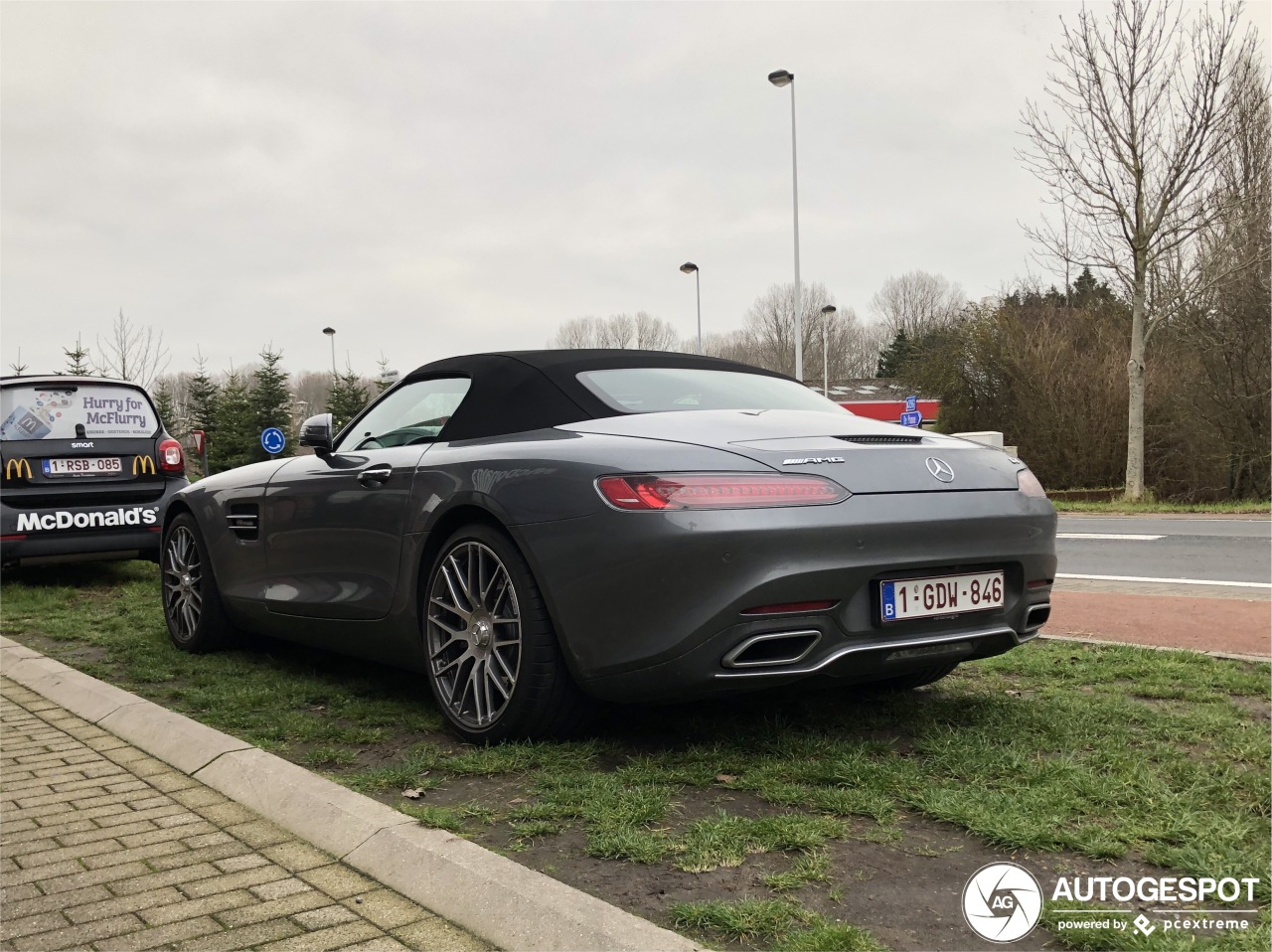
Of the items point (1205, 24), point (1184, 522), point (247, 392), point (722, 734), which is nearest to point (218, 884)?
point (722, 734)

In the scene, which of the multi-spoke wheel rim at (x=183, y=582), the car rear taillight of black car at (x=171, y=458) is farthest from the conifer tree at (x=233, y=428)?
the multi-spoke wheel rim at (x=183, y=582)

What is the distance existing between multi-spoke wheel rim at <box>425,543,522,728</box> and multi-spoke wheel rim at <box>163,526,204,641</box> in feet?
8.13

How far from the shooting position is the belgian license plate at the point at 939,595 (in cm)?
349

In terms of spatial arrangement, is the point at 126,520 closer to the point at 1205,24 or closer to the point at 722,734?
the point at 722,734

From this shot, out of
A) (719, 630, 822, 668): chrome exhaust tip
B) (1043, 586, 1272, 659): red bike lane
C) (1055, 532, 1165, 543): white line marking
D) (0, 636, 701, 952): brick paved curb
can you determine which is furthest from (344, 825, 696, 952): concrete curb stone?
(1055, 532, 1165, 543): white line marking

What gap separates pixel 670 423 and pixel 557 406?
0.52 m

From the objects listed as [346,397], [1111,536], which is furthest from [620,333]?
[1111,536]

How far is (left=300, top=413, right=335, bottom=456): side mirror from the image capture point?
4.91 metres

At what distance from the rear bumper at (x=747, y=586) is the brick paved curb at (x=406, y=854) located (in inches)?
32.0

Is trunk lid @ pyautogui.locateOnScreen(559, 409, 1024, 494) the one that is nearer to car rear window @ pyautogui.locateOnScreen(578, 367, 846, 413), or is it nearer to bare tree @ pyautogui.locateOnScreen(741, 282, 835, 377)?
car rear window @ pyautogui.locateOnScreen(578, 367, 846, 413)

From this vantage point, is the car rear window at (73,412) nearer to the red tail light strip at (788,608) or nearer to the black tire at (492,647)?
the black tire at (492,647)

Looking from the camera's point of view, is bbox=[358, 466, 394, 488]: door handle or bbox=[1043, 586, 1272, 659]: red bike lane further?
bbox=[1043, 586, 1272, 659]: red bike lane

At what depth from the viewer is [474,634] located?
3973 mm

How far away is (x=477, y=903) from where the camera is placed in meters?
2.60
